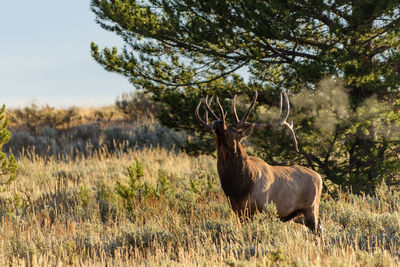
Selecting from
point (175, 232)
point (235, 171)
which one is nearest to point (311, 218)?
point (235, 171)

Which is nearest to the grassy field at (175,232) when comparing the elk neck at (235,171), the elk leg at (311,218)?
the elk leg at (311,218)

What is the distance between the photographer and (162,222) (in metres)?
6.73

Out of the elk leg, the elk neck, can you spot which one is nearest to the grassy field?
the elk leg

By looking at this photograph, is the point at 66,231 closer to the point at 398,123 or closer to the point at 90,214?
the point at 90,214

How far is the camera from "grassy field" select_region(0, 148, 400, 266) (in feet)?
15.0

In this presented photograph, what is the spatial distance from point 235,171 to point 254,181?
0.29 metres

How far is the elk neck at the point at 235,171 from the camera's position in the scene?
17.0ft

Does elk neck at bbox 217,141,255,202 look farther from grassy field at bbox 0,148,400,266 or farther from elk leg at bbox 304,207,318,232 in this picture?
Answer: elk leg at bbox 304,207,318,232

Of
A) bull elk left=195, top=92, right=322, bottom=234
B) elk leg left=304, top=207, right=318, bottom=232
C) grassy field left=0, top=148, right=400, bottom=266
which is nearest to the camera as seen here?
grassy field left=0, top=148, right=400, bottom=266

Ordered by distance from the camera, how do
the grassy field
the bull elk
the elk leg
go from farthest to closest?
the elk leg → the bull elk → the grassy field

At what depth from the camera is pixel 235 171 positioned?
17.1 feet

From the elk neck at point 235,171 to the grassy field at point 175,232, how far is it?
0.38 m

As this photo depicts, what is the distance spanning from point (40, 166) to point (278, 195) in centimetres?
928

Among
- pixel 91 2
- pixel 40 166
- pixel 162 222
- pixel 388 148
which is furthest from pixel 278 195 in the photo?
pixel 40 166
